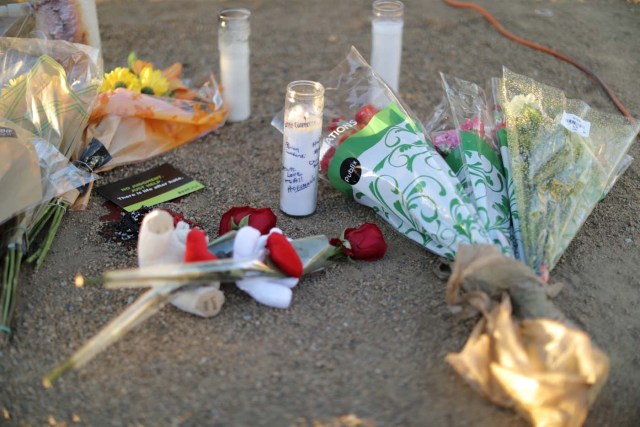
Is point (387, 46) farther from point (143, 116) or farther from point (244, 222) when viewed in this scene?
point (244, 222)

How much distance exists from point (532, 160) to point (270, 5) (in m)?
2.18

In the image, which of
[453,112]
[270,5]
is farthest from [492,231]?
[270,5]

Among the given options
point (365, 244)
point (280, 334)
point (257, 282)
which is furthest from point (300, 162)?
point (280, 334)

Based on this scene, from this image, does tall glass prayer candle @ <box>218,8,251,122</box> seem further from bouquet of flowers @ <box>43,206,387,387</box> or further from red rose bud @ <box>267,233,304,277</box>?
red rose bud @ <box>267,233,304,277</box>

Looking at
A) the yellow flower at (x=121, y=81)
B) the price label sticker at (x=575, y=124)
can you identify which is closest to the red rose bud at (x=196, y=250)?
the yellow flower at (x=121, y=81)

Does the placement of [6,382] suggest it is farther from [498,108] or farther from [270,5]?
[270,5]

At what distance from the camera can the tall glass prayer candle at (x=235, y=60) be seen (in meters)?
2.52

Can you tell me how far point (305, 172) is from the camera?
1993 mm

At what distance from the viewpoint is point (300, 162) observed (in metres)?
1.97

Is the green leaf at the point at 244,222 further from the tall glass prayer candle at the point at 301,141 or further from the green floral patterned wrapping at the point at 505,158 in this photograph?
the green floral patterned wrapping at the point at 505,158

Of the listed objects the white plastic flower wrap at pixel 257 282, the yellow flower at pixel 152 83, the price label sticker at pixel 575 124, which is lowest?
the white plastic flower wrap at pixel 257 282

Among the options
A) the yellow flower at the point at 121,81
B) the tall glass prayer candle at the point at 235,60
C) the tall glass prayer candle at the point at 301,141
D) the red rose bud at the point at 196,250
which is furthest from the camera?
the tall glass prayer candle at the point at 235,60

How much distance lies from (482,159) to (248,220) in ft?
2.28

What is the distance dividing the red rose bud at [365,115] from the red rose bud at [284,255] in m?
0.57
